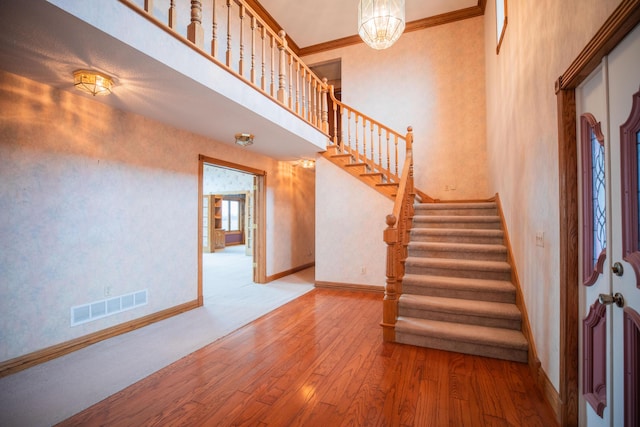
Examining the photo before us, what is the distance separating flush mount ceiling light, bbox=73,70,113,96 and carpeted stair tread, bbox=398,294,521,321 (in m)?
3.40

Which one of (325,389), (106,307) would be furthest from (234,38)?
(325,389)

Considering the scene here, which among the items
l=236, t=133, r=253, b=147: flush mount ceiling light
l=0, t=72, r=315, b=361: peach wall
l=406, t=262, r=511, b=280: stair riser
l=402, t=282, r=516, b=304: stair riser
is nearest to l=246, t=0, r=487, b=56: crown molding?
l=236, t=133, r=253, b=147: flush mount ceiling light

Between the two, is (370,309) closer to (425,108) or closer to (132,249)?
(132,249)

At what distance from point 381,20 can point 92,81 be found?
2.92 metres

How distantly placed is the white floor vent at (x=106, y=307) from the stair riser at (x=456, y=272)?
321cm

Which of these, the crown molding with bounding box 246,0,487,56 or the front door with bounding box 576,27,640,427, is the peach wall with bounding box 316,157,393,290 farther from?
the front door with bounding box 576,27,640,427

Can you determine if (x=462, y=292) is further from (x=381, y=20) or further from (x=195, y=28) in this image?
(x=195, y=28)

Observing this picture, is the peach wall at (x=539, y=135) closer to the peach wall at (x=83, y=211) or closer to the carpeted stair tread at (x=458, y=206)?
the carpeted stair tread at (x=458, y=206)

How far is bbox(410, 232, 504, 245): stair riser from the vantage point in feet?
11.5

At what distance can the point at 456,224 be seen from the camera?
156 inches

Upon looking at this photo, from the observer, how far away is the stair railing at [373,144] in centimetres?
500

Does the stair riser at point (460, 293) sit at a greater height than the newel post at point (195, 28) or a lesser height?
lesser

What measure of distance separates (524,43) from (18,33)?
3.75m

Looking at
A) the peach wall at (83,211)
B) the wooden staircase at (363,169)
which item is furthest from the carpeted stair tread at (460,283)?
the peach wall at (83,211)
